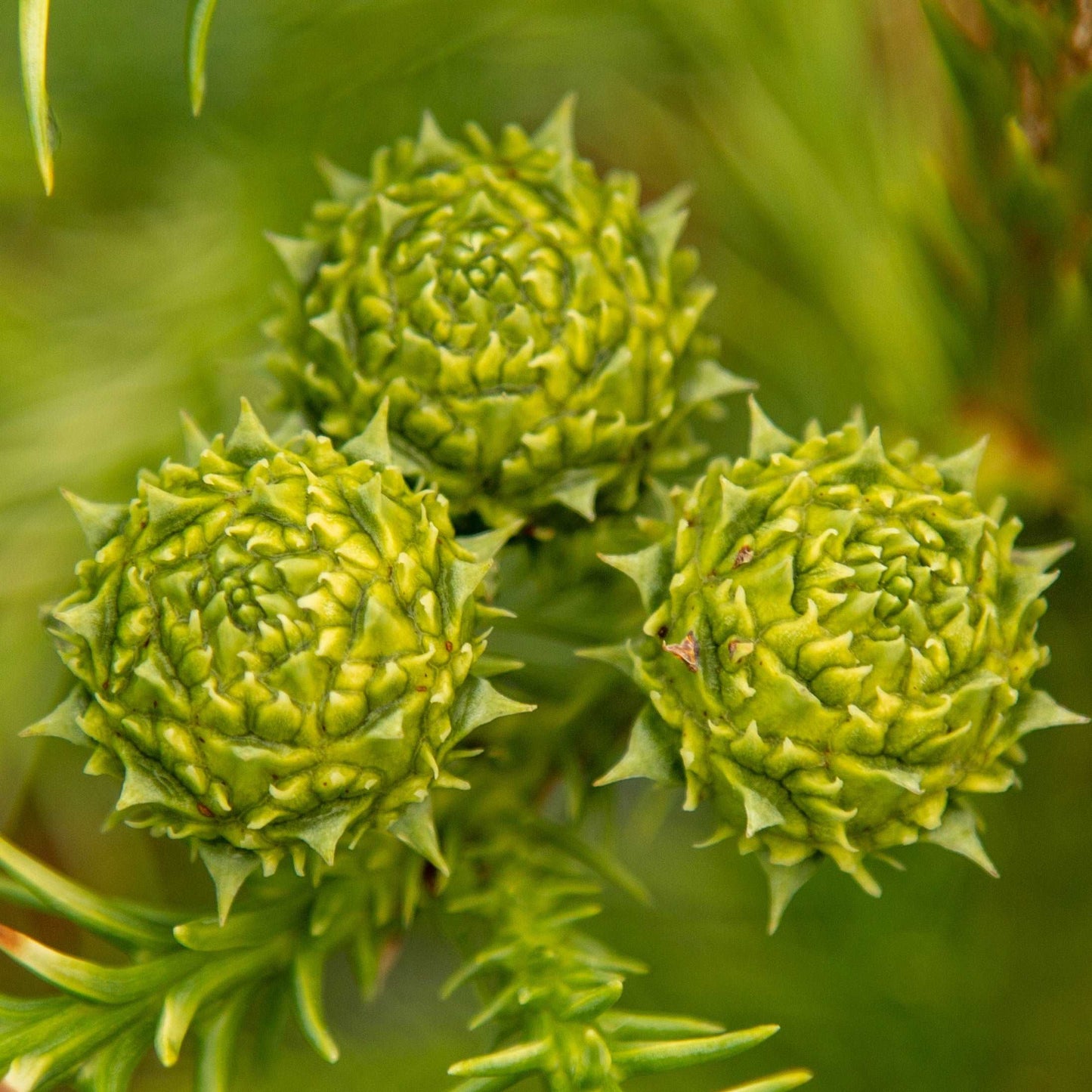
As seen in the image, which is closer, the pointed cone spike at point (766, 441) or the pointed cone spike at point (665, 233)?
the pointed cone spike at point (766, 441)

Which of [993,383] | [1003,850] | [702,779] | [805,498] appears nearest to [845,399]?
[993,383]

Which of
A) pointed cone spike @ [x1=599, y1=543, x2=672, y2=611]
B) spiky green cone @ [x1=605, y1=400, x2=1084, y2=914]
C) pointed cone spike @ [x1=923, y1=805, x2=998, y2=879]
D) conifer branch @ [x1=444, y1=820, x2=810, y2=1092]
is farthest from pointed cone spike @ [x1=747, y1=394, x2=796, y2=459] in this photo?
conifer branch @ [x1=444, y1=820, x2=810, y2=1092]

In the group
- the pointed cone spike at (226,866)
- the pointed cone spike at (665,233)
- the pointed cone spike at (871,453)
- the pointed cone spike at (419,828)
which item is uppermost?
the pointed cone spike at (665,233)

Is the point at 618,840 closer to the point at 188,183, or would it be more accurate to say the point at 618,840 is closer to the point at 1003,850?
the point at 1003,850

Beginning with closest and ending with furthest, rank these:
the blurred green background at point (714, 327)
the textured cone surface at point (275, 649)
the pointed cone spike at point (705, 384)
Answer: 1. the textured cone surface at point (275, 649)
2. the pointed cone spike at point (705, 384)
3. the blurred green background at point (714, 327)

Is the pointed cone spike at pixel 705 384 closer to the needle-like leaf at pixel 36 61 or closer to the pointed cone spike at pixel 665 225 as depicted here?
the pointed cone spike at pixel 665 225

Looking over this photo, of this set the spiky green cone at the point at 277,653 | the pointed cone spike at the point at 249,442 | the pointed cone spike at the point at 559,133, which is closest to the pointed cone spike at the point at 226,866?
the spiky green cone at the point at 277,653

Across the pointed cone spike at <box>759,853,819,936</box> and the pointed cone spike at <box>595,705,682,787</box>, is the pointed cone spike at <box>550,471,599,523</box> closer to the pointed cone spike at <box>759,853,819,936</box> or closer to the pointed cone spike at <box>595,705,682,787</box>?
the pointed cone spike at <box>595,705,682,787</box>

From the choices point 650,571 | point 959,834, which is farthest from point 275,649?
point 959,834
